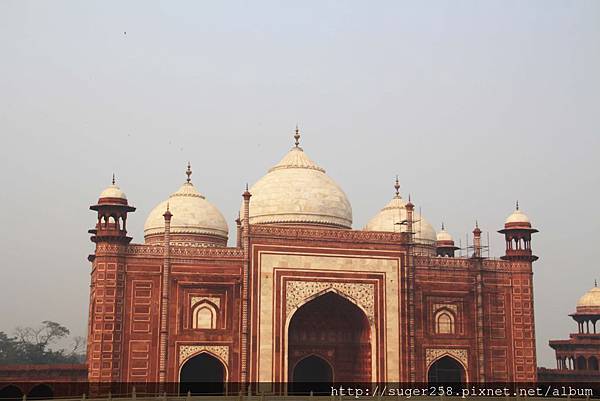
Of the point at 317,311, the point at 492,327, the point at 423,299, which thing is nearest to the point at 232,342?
the point at 317,311

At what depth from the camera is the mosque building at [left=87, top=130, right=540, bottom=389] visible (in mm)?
26062

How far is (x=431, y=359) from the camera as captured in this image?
93.5 ft

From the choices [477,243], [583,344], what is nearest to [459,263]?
[477,243]

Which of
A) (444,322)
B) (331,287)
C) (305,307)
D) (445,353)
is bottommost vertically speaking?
(445,353)

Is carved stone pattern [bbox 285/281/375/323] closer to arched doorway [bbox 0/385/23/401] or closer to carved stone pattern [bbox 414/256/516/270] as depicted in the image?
carved stone pattern [bbox 414/256/516/270]

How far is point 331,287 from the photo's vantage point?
2788 centimetres

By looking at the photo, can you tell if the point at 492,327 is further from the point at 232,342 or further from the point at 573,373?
the point at 232,342

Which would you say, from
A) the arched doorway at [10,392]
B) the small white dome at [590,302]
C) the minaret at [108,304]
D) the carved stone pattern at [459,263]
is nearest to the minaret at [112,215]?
the minaret at [108,304]

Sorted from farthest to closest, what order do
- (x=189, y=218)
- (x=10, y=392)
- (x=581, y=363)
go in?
(x=581, y=363) → (x=189, y=218) → (x=10, y=392)

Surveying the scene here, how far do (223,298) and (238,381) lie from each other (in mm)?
2560

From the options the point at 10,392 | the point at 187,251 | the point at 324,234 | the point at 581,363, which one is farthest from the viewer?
the point at 581,363

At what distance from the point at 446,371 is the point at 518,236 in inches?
211

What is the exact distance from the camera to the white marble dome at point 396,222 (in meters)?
34.4

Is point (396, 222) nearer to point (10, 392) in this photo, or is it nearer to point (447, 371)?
point (447, 371)
